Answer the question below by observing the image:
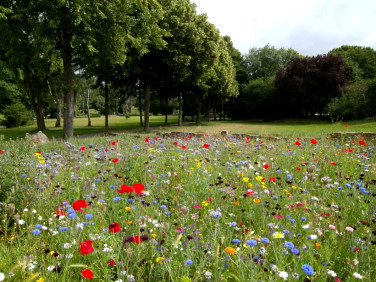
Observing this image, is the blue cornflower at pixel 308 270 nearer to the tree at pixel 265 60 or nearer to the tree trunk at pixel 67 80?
the tree trunk at pixel 67 80

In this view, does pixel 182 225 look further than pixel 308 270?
Yes

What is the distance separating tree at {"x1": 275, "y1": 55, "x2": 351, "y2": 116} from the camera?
127 ft

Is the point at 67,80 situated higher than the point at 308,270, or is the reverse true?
the point at 67,80

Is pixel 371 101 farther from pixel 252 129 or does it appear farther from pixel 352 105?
pixel 252 129

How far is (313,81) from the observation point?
1555 inches

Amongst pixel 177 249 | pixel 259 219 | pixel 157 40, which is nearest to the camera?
pixel 177 249

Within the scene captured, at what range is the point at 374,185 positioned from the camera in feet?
13.2

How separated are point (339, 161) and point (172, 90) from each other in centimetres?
2697

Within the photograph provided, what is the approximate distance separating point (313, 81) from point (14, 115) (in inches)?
1610

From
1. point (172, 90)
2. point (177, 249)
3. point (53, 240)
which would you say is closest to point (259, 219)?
point (177, 249)

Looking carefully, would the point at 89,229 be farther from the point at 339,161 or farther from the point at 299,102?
the point at 299,102

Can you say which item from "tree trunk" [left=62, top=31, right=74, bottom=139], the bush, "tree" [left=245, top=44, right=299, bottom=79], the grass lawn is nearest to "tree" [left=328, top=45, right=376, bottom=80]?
"tree" [left=245, top=44, right=299, bottom=79]

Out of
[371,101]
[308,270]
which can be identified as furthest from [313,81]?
[308,270]

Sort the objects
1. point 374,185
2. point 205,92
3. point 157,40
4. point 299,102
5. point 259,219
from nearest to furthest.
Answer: point 259,219 → point 374,185 → point 157,40 → point 205,92 → point 299,102
